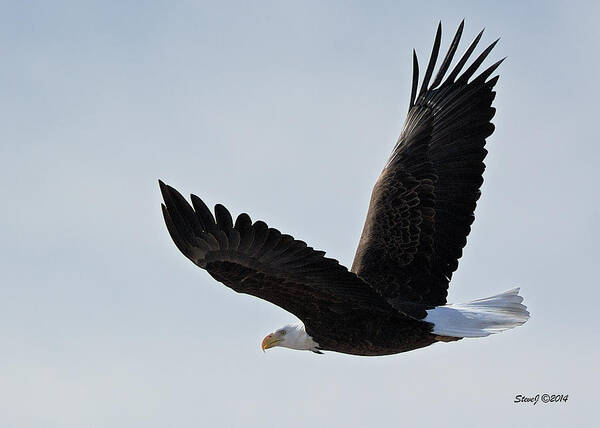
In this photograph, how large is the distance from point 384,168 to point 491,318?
1767mm

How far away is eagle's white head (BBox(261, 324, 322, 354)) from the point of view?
29.1 feet

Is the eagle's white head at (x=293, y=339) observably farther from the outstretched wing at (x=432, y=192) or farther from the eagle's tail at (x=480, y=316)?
the eagle's tail at (x=480, y=316)

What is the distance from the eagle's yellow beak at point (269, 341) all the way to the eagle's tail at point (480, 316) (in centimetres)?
119

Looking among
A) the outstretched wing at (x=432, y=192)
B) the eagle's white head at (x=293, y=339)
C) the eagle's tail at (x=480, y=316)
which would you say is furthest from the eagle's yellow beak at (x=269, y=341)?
→ the eagle's tail at (x=480, y=316)

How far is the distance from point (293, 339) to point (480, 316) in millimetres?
1428

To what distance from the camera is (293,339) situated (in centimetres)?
895

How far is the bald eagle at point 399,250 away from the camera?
751 cm

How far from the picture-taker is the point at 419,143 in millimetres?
10070

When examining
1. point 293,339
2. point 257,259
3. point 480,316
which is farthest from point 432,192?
point 257,259

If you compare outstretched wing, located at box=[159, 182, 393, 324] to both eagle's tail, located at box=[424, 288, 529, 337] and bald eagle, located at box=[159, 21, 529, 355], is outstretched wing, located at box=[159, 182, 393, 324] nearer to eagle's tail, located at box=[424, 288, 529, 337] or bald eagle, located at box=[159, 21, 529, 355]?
bald eagle, located at box=[159, 21, 529, 355]

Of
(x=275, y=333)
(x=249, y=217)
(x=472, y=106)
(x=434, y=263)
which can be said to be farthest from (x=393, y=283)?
(x=249, y=217)

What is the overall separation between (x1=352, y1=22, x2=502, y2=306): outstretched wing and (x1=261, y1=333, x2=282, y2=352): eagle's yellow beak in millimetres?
862

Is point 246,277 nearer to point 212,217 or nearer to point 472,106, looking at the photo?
point 212,217

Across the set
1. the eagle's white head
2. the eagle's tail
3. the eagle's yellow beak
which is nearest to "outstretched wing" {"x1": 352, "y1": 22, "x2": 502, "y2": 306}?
the eagle's tail
